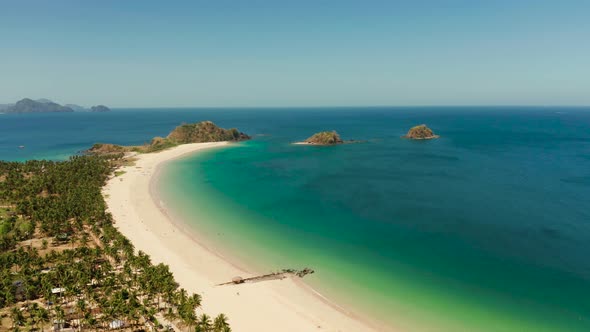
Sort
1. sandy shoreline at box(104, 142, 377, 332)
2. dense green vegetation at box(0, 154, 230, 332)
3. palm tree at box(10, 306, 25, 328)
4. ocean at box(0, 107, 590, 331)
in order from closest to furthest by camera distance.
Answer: palm tree at box(10, 306, 25, 328) < dense green vegetation at box(0, 154, 230, 332) < sandy shoreline at box(104, 142, 377, 332) < ocean at box(0, 107, 590, 331)

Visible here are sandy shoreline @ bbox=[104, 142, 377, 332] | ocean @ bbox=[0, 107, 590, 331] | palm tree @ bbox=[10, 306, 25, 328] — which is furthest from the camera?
ocean @ bbox=[0, 107, 590, 331]

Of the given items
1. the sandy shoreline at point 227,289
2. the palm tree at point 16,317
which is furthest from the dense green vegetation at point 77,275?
the sandy shoreline at point 227,289

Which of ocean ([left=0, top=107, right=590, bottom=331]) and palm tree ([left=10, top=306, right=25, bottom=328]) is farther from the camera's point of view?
ocean ([left=0, top=107, right=590, bottom=331])

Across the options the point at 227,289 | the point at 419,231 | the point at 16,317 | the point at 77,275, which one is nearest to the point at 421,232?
the point at 419,231

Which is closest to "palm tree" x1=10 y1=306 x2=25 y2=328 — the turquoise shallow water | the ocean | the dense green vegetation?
the dense green vegetation

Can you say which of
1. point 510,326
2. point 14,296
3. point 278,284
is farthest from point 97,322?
point 510,326

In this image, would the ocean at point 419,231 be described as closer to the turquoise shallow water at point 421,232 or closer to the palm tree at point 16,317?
the turquoise shallow water at point 421,232

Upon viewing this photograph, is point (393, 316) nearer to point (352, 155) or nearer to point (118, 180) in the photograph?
point (118, 180)

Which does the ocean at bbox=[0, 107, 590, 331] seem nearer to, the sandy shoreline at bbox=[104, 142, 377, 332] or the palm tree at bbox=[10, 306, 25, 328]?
the sandy shoreline at bbox=[104, 142, 377, 332]
